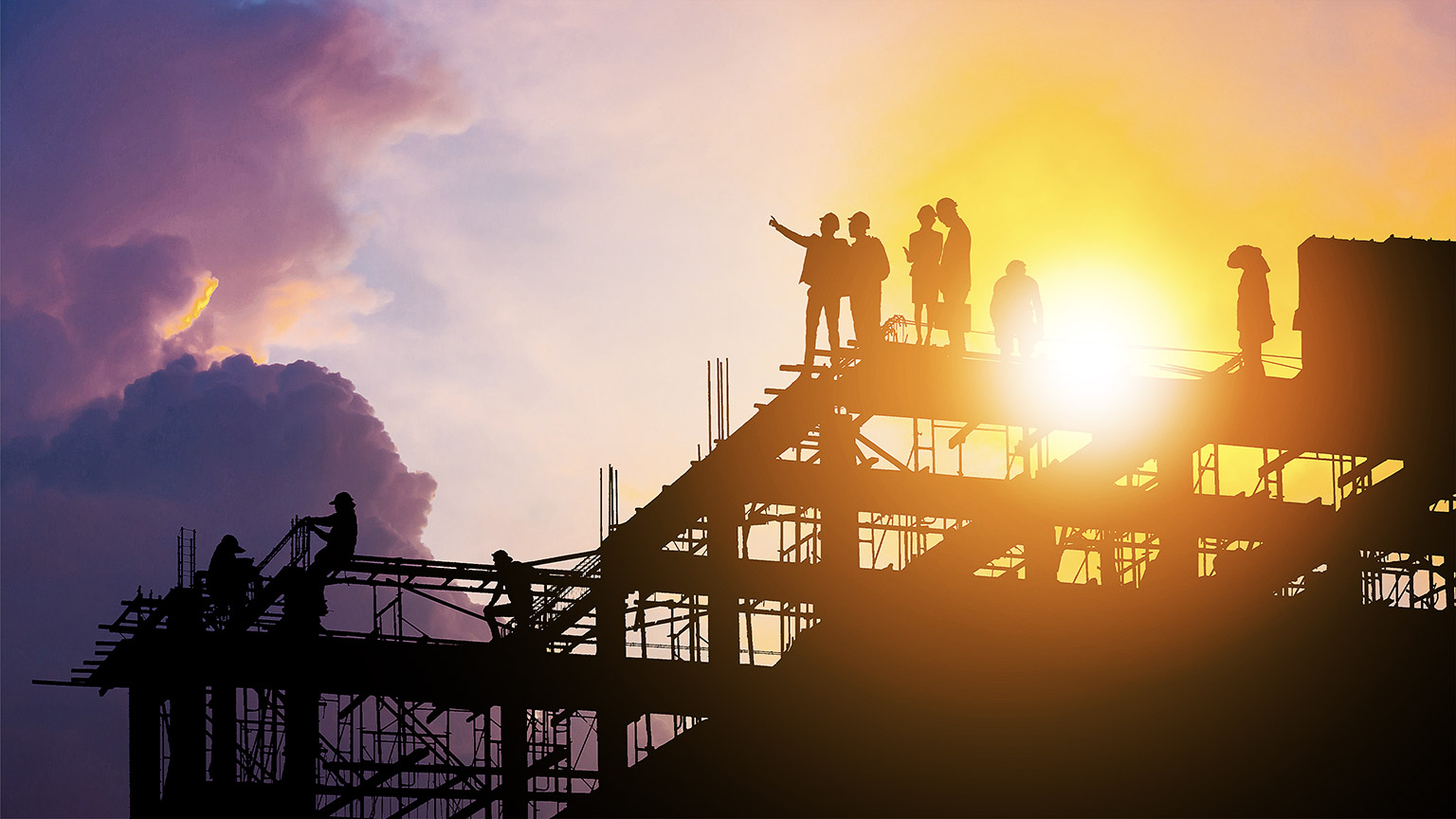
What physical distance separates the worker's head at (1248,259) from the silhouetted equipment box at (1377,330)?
1106 millimetres

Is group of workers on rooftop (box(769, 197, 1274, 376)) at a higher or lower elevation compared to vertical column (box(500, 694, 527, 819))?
higher

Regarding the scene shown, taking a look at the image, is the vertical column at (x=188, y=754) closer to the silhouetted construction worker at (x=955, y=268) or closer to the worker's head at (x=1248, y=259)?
the silhouetted construction worker at (x=955, y=268)

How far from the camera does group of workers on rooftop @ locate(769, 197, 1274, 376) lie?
84.9 feet

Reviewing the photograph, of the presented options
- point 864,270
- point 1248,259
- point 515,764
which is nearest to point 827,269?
point 864,270

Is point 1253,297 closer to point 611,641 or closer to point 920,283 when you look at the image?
point 920,283

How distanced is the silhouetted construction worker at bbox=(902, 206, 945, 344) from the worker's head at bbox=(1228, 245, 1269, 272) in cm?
437

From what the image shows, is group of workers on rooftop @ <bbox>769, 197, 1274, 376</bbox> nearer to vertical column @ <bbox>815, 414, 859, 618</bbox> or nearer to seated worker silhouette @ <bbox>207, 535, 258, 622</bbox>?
vertical column @ <bbox>815, 414, 859, 618</bbox>

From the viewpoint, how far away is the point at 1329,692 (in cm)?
2077

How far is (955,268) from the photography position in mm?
27172

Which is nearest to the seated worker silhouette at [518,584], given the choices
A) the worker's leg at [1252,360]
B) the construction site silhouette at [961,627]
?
the construction site silhouette at [961,627]

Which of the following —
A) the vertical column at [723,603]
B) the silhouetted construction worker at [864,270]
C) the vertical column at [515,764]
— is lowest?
the vertical column at [515,764]

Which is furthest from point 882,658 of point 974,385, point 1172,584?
point 974,385

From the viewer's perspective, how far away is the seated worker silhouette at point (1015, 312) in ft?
92.7

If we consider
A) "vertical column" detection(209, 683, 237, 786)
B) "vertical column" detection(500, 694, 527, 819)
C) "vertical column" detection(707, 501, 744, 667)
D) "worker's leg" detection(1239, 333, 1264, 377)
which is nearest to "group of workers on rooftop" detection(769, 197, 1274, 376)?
"worker's leg" detection(1239, 333, 1264, 377)
